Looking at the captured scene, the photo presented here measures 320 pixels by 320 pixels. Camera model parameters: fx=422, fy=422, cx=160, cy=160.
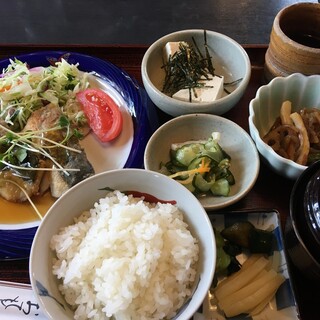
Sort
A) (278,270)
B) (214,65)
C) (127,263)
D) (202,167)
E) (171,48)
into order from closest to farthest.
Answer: (127,263) < (278,270) < (202,167) < (171,48) < (214,65)

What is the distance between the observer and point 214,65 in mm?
2090

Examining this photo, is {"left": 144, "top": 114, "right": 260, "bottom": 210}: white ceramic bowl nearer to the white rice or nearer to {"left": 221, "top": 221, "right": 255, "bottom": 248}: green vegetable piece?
{"left": 221, "top": 221, "right": 255, "bottom": 248}: green vegetable piece

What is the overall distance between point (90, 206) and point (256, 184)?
0.70 m

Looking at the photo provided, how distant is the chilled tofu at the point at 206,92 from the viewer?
1.86 meters

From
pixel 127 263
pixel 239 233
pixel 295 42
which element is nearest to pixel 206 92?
pixel 295 42

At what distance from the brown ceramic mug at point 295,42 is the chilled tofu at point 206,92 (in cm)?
26

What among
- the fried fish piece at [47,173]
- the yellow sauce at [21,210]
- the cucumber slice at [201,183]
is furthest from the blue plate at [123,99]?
the cucumber slice at [201,183]

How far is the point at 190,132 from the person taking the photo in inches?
72.6

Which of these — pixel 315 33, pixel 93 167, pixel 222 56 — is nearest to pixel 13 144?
pixel 93 167

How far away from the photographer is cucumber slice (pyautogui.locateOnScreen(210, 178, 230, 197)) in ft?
5.41

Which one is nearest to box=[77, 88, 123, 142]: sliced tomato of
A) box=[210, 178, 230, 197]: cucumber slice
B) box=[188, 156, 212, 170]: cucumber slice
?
box=[188, 156, 212, 170]: cucumber slice

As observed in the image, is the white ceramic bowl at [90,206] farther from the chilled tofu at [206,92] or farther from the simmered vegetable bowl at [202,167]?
the chilled tofu at [206,92]

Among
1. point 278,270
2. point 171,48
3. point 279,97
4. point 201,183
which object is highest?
point 171,48

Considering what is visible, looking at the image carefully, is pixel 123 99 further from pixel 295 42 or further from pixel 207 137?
pixel 295 42
